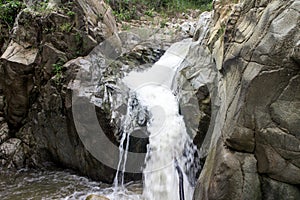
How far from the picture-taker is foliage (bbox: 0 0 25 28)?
7391mm

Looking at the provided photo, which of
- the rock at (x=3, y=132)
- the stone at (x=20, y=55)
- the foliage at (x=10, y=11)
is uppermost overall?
the foliage at (x=10, y=11)

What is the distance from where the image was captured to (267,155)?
3.13 metres

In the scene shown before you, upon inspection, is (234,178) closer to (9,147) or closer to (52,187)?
(52,187)

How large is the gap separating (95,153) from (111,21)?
3553mm

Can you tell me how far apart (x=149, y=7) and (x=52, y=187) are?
769 cm

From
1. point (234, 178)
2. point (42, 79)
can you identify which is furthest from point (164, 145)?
point (42, 79)

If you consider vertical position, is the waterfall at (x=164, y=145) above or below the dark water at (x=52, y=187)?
above

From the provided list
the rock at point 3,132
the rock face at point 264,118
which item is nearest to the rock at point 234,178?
the rock face at point 264,118

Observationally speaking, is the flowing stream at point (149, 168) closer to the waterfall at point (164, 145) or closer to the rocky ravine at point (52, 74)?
the waterfall at point (164, 145)

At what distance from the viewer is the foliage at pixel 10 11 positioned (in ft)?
24.2

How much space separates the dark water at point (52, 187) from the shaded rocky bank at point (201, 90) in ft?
0.78

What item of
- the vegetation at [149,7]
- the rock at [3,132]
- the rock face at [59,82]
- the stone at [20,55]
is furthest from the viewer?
the vegetation at [149,7]

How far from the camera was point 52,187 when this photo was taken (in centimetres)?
543

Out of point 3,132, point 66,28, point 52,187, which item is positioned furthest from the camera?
point 3,132
